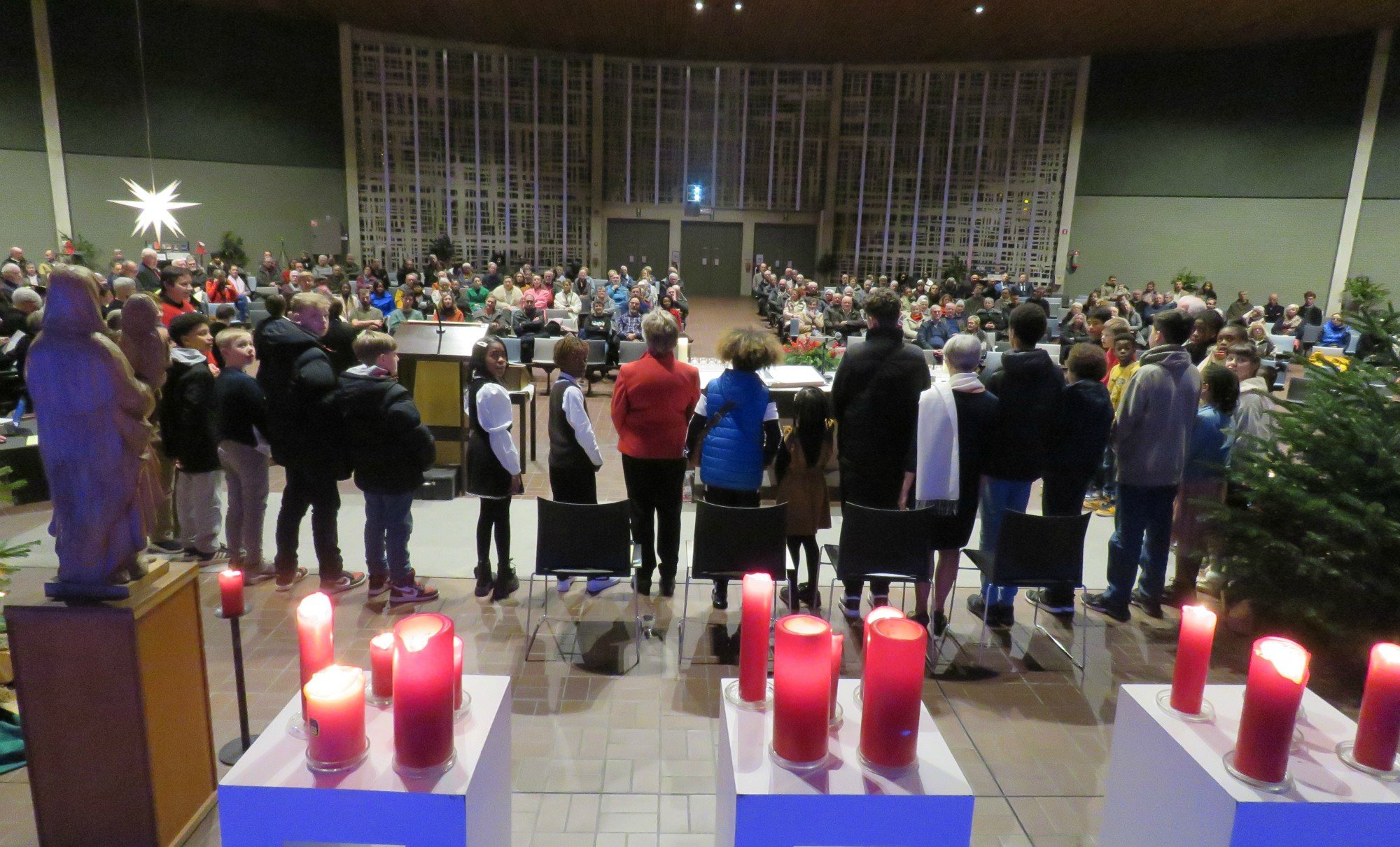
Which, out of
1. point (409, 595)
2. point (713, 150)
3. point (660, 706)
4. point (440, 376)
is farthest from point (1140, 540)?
point (713, 150)

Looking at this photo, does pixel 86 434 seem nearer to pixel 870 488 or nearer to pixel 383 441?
pixel 383 441

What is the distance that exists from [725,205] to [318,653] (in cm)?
2252

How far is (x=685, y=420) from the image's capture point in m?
4.55

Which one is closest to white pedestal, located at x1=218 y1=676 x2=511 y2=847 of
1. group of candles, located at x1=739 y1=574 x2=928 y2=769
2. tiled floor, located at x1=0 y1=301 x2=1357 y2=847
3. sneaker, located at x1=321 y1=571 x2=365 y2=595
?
group of candles, located at x1=739 y1=574 x2=928 y2=769

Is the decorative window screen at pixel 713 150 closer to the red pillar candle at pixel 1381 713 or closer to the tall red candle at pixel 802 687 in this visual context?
the tall red candle at pixel 802 687

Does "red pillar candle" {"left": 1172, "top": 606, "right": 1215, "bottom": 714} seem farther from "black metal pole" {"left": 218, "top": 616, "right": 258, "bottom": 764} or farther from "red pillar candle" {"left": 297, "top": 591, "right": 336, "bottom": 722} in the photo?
"black metal pole" {"left": 218, "top": 616, "right": 258, "bottom": 764}

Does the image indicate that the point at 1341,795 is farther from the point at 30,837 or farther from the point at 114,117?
the point at 114,117

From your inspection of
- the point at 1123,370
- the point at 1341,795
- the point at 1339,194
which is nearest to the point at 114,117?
the point at 1123,370

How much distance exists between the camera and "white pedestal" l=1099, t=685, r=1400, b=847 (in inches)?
72.4

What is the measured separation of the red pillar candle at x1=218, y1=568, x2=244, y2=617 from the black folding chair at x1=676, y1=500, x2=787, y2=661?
183cm

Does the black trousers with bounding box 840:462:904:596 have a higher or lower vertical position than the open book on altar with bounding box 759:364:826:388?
lower

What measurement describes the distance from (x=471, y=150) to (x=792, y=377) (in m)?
17.3

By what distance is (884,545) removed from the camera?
13.2ft

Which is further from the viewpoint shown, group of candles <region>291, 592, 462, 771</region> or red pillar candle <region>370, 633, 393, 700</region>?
red pillar candle <region>370, 633, 393, 700</region>
